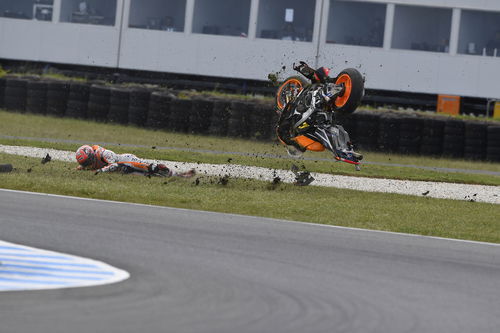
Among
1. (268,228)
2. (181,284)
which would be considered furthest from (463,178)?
(181,284)

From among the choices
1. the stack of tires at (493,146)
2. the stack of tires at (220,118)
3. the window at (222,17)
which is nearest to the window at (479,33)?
the window at (222,17)

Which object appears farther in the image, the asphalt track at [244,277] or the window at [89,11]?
the window at [89,11]

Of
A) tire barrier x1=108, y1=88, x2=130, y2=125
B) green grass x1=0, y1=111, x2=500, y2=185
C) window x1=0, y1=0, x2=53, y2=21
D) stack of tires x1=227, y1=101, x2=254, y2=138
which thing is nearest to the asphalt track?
green grass x1=0, y1=111, x2=500, y2=185

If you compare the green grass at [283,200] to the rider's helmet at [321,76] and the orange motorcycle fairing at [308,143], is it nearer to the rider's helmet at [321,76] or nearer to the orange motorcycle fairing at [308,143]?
the orange motorcycle fairing at [308,143]

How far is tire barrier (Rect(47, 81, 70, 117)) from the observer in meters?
26.3

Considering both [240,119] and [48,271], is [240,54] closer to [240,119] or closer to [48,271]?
[240,119]

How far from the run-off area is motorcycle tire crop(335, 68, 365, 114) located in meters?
7.43

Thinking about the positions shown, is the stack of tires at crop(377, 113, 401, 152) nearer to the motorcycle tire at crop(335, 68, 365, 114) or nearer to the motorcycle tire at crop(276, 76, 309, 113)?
the motorcycle tire at crop(276, 76, 309, 113)

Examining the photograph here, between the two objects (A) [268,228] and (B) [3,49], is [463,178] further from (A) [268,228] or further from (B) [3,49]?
(B) [3,49]

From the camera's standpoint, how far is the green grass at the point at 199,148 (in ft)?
65.6

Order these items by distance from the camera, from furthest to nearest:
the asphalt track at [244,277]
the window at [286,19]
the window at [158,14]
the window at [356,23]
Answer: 1. the window at [158,14]
2. the window at [286,19]
3. the window at [356,23]
4. the asphalt track at [244,277]

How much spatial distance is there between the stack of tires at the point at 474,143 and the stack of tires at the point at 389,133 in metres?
1.64

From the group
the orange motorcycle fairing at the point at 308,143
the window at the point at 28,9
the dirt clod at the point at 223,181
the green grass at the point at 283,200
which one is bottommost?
the green grass at the point at 283,200

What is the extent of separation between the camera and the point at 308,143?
15648 millimetres
